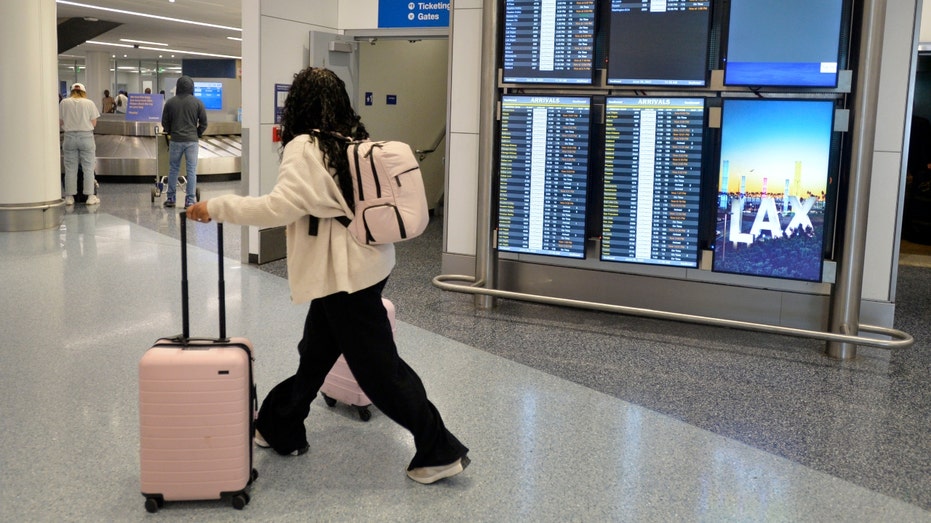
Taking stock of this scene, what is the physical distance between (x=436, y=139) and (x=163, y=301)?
20.5ft

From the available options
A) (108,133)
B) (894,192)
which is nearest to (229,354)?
(894,192)

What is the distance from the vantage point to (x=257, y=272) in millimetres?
7316

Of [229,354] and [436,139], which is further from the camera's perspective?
[436,139]

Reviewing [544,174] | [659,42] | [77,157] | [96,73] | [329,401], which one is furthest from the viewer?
[96,73]

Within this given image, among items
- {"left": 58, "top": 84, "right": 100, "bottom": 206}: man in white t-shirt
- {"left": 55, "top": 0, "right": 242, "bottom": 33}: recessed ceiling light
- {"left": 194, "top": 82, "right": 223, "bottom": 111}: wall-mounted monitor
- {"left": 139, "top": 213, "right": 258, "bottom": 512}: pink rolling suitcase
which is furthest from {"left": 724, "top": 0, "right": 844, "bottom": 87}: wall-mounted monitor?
{"left": 194, "top": 82, "right": 223, "bottom": 111}: wall-mounted monitor

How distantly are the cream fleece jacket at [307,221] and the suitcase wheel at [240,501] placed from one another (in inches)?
27.7

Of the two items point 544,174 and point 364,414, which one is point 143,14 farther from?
point 364,414

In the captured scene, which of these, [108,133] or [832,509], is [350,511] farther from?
[108,133]

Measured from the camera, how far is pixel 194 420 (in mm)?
2918

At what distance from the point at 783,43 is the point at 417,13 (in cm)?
377

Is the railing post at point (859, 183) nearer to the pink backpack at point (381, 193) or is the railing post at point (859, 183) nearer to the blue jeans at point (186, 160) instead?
the pink backpack at point (381, 193)

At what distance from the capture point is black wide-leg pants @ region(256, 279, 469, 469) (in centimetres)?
302

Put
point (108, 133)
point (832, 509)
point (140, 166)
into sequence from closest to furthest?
point (832, 509), point (140, 166), point (108, 133)

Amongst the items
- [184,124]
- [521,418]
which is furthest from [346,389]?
[184,124]
